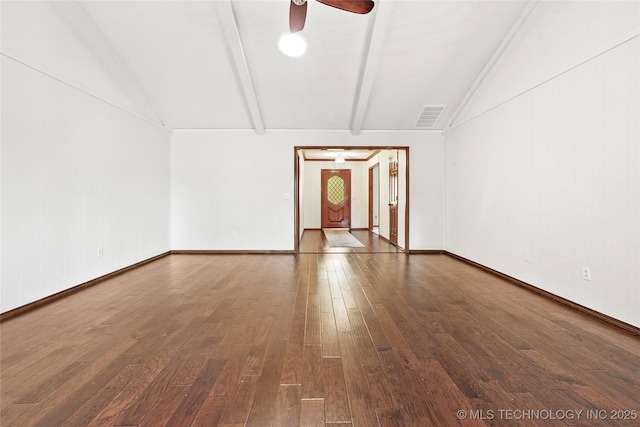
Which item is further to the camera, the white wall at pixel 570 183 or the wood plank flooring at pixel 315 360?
the white wall at pixel 570 183

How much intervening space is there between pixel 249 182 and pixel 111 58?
2.82 meters

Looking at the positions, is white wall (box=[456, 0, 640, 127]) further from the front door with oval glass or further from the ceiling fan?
the front door with oval glass

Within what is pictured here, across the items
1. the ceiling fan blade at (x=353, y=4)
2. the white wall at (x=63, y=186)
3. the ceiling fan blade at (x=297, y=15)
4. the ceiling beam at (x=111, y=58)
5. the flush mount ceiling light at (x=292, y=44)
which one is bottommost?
the white wall at (x=63, y=186)

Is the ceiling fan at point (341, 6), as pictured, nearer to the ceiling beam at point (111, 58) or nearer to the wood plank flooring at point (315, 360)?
the ceiling beam at point (111, 58)

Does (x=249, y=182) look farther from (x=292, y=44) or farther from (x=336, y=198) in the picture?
(x=336, y=198)

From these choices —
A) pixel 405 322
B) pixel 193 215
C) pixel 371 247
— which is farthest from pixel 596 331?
pixel 193 215

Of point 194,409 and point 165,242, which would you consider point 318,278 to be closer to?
point 194,409

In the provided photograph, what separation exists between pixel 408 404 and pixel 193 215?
5474 mm

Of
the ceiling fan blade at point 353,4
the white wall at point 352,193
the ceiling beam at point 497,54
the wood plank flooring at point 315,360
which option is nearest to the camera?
the wood plank flooring at point 315,360

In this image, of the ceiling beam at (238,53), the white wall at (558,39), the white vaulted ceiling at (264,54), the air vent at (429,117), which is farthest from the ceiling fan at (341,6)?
the air vent at (429,117)

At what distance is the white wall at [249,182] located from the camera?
612 centimetres

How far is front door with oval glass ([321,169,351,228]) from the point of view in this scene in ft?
37.3

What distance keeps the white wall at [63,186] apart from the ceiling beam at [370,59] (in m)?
3.41

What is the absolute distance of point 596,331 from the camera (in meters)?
2.47
